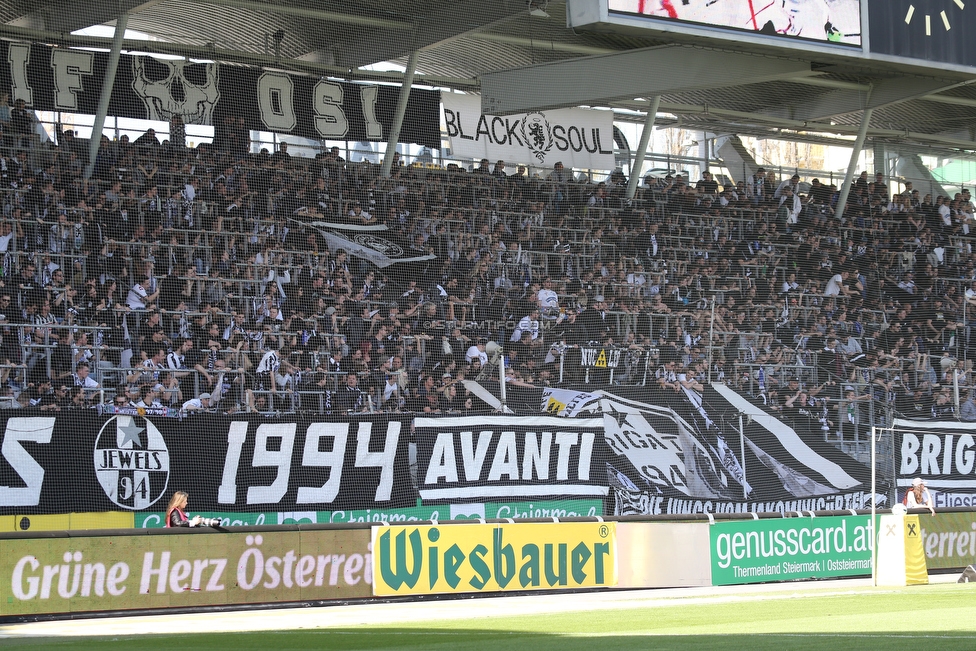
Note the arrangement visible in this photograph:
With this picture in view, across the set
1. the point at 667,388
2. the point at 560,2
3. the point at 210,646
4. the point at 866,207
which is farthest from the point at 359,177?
the point at 210,646

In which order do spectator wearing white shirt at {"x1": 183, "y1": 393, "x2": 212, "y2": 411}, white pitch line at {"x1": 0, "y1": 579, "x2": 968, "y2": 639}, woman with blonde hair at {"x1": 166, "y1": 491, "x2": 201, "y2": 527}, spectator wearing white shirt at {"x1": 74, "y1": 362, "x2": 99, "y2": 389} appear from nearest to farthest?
white pitch line at {"x1": 0, "y1": 579, "x2": 968, "y2": 639} < woman with blonde hair at {"x1": 166, "y1": 491, "x2": 201, "y2": 527} < spectator wearing white shirt at {"x1": 74, "y1": 362, "x2": 99, "y2": 389} < spectator wearing white shirt at {"x1": 183, "y1": 393, "x2": 212, "y2": 411}

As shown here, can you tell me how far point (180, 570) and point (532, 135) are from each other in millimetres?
14549

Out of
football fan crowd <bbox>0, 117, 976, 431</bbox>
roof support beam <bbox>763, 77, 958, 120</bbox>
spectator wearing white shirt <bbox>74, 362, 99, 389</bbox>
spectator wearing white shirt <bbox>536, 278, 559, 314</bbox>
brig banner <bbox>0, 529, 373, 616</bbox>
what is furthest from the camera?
spectator wearing white shirt <bbox>536, 278, 559, 314</bbox>

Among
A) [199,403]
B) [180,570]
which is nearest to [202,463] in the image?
[199,403]

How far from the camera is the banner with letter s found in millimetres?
25625

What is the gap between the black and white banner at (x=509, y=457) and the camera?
18.5 metres

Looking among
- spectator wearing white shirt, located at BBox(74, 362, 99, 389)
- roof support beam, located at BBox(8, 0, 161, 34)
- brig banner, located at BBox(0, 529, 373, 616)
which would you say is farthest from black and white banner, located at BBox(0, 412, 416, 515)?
roof support beam, located at BBox(8, 0, 161, 34)

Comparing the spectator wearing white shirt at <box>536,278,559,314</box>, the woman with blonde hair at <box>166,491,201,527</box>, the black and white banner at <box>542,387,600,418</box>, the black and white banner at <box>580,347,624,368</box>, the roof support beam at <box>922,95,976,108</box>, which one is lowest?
the woman with blonde hair at <box>166,491,201,527</box>

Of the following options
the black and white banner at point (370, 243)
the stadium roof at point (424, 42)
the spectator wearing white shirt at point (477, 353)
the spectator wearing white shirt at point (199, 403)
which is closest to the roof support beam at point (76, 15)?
the stadium roof at point (424, 42)

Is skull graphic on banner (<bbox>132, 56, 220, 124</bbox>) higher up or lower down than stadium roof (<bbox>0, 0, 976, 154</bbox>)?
lower down

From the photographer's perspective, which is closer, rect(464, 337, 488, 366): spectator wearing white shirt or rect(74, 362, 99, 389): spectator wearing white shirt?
rect(74, 362, 99, 389): spectator wearing white shirt

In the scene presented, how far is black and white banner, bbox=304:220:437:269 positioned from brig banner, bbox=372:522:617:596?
25.9 ft

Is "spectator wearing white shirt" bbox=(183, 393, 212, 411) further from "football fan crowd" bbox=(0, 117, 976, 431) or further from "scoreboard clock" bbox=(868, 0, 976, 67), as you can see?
"scoreboard clock" bbox=(868, 0, 976, 67)

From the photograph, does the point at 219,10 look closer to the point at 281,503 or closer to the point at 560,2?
the point at 560,2
